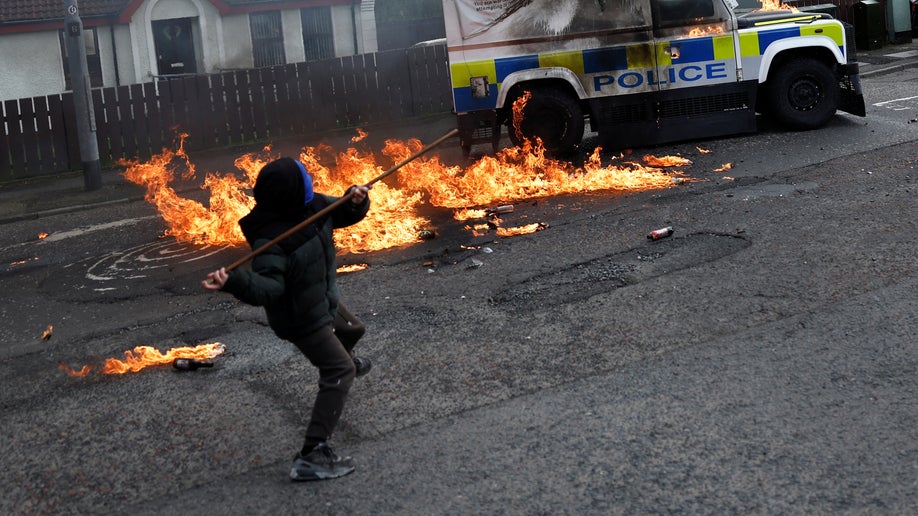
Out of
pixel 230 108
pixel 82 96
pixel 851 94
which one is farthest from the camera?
pixel 230 108

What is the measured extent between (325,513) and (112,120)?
12904 mm

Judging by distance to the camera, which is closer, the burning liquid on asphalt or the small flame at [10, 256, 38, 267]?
the burning liquid on asphalt

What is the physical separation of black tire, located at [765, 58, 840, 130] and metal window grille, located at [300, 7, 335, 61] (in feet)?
53.7

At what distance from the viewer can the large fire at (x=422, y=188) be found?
984 centimetres

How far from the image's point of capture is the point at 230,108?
16.7 metres

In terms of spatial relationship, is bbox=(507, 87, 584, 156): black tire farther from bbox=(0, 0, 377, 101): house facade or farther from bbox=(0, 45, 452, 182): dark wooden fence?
bbox=(0, 0, 377, 101): house facade

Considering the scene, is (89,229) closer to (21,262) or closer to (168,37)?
(21,262)

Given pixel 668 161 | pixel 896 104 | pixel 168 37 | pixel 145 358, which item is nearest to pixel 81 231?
pixel 145 358

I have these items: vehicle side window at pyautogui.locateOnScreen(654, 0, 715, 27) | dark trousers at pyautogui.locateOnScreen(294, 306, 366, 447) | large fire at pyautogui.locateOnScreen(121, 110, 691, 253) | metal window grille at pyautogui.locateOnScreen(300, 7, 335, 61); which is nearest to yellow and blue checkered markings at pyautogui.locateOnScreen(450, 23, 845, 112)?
vehicle side window at pyautogui.locateOnScreen(654, 0, 715, 27)

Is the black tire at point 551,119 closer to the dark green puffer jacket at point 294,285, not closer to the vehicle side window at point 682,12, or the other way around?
the vehicle side window at point 682,12

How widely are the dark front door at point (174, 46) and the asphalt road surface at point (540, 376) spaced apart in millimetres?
17177

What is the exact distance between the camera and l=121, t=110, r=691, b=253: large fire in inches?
387

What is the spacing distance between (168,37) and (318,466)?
23.0 m

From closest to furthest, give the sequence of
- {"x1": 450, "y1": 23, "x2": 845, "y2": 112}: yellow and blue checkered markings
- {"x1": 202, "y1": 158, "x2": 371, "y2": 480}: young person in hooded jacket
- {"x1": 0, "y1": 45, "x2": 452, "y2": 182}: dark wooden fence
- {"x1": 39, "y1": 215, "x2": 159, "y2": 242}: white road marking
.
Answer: {"x1": 202, "y1": 158, "x2": 371, "y2": 480}: young person in hooded jacket < {"x1": 39, "y1": 215, "x2": 159, "y2": 242}: white road marking < {"x1": 450, "y1": 23, "x2": 845, "y2": 112}: yellow and blue checkered markings < {"x1": 0, "y1": 45, "x2": 452, "y2": 182}: dark wooden fence
